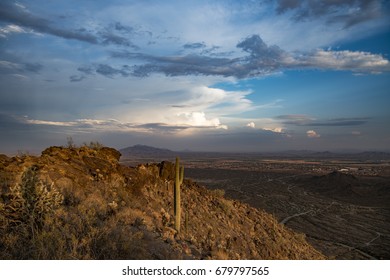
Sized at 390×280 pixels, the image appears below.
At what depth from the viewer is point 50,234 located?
21.6ft

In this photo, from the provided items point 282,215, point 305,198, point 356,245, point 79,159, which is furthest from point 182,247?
point 305,198

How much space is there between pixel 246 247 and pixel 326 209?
119ft

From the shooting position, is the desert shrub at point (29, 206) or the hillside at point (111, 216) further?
the desert shrub at point (29, 206)

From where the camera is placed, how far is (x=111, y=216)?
29.0 feet

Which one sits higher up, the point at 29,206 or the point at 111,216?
the point at 29,206

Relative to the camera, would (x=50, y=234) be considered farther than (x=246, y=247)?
No

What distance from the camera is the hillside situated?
6.67 metres

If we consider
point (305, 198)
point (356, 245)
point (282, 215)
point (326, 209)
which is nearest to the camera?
point (356, 245)

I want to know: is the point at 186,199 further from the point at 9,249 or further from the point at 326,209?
the point at 326,209

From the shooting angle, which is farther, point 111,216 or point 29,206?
point 111,216

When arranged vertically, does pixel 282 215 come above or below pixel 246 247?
below

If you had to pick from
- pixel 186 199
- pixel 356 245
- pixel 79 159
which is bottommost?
pixel 356 245

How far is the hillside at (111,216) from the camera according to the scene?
6.67m

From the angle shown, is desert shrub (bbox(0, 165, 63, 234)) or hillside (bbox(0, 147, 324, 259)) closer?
hillside (bbox(0, 147, 324, 259))
